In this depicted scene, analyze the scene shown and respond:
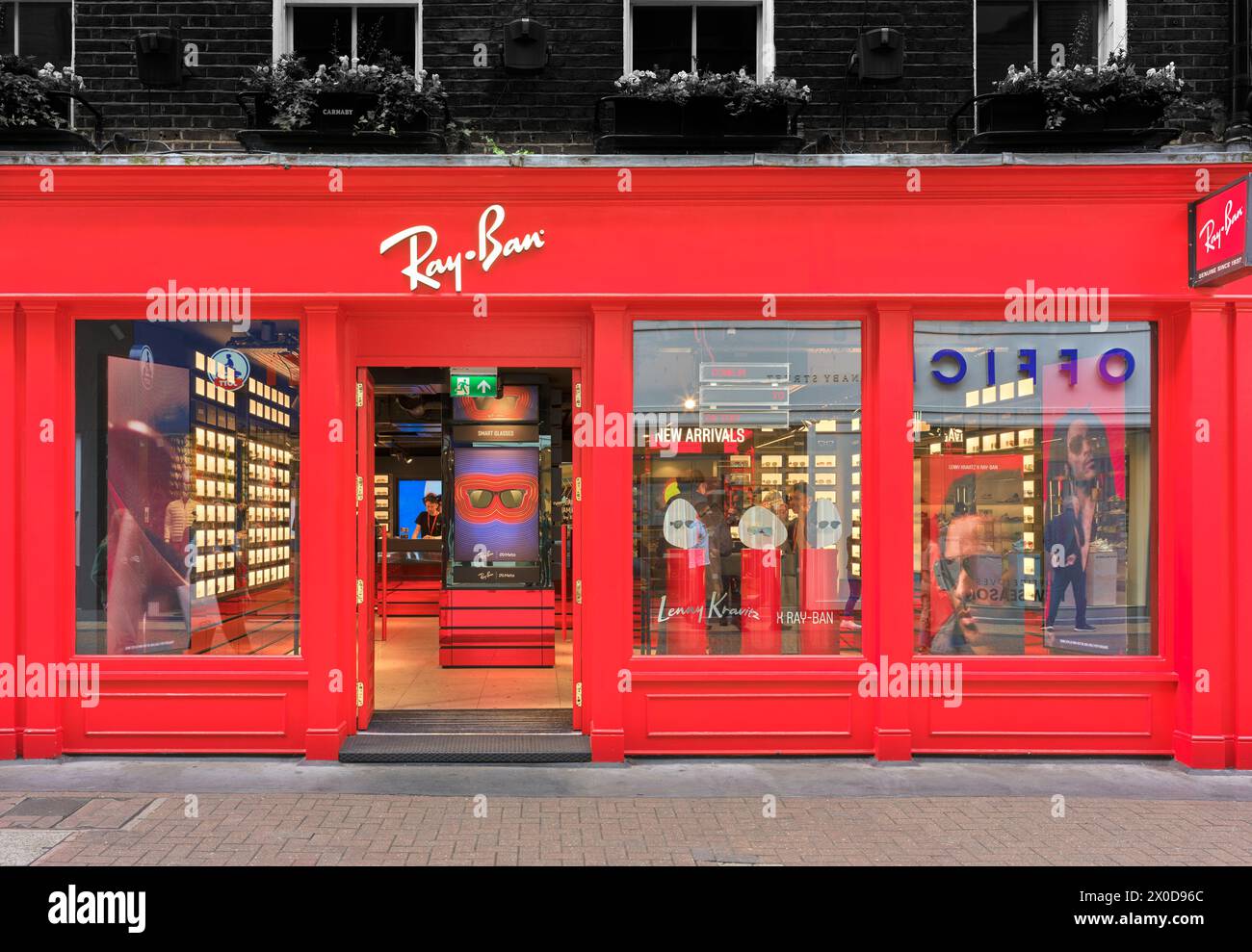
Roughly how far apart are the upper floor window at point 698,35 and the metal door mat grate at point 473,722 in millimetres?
5689

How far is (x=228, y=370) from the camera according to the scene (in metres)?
7.48

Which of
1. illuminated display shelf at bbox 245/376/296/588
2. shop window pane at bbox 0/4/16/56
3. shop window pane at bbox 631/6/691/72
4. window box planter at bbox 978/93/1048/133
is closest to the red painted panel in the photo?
illuminated display shelf at bbox 245/376/296/588

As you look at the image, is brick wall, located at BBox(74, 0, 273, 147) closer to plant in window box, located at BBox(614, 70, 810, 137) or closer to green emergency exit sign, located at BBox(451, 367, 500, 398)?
plant in window box, located at BBox(614, 70, 810, 137)

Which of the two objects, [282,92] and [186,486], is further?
[186,486]

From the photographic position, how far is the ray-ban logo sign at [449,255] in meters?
7.05

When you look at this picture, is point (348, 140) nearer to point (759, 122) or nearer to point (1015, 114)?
point (759, 122)

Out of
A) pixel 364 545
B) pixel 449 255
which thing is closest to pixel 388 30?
pixel 449 255

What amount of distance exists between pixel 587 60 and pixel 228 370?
12.9 ft

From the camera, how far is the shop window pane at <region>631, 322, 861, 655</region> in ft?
24.4

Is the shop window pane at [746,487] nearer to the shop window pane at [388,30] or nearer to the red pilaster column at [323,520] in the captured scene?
the red pilaster column at [323,520]
